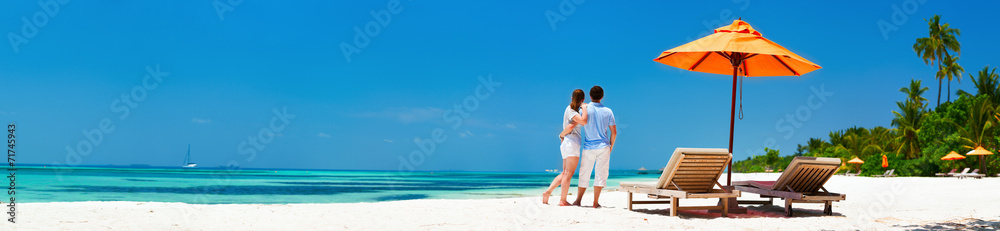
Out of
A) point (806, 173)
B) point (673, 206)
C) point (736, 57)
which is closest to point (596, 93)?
point (673, 206)

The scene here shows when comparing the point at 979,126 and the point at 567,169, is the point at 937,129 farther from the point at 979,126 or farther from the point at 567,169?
the point at 567,169

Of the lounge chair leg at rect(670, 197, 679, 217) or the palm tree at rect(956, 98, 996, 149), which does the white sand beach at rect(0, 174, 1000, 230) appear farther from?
the palm tree at rect(956, 98, 996, 149)

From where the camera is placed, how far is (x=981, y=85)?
35969mm

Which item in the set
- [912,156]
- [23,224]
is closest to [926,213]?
[23,224]

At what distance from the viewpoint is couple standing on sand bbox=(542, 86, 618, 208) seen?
264 inches

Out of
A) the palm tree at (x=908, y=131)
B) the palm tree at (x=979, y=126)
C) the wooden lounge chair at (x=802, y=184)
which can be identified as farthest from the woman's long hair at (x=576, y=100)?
the palm tree at (x=908, y=131)

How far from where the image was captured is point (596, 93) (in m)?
6.80

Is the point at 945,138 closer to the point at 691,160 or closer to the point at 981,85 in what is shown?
the point at 981,85

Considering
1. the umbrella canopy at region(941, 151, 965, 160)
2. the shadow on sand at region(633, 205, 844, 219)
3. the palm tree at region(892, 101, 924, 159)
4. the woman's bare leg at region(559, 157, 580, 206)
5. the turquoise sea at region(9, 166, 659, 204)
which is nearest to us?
the shadow on sand at region(633, 205, 844, 219)

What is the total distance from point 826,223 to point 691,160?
1.29 meters

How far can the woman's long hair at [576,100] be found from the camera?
680 centimetres

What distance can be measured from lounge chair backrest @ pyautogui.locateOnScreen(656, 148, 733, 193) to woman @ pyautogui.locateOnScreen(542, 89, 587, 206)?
3.17 feet

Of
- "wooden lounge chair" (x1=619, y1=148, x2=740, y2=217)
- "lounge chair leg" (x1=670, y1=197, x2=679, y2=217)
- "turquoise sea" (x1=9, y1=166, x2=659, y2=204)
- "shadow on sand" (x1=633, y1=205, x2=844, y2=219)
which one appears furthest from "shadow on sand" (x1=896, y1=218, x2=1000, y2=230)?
"turquoise sea" (x1=9, y1=166, x2=659, y2=204)

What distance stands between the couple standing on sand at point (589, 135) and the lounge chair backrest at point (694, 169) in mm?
656
